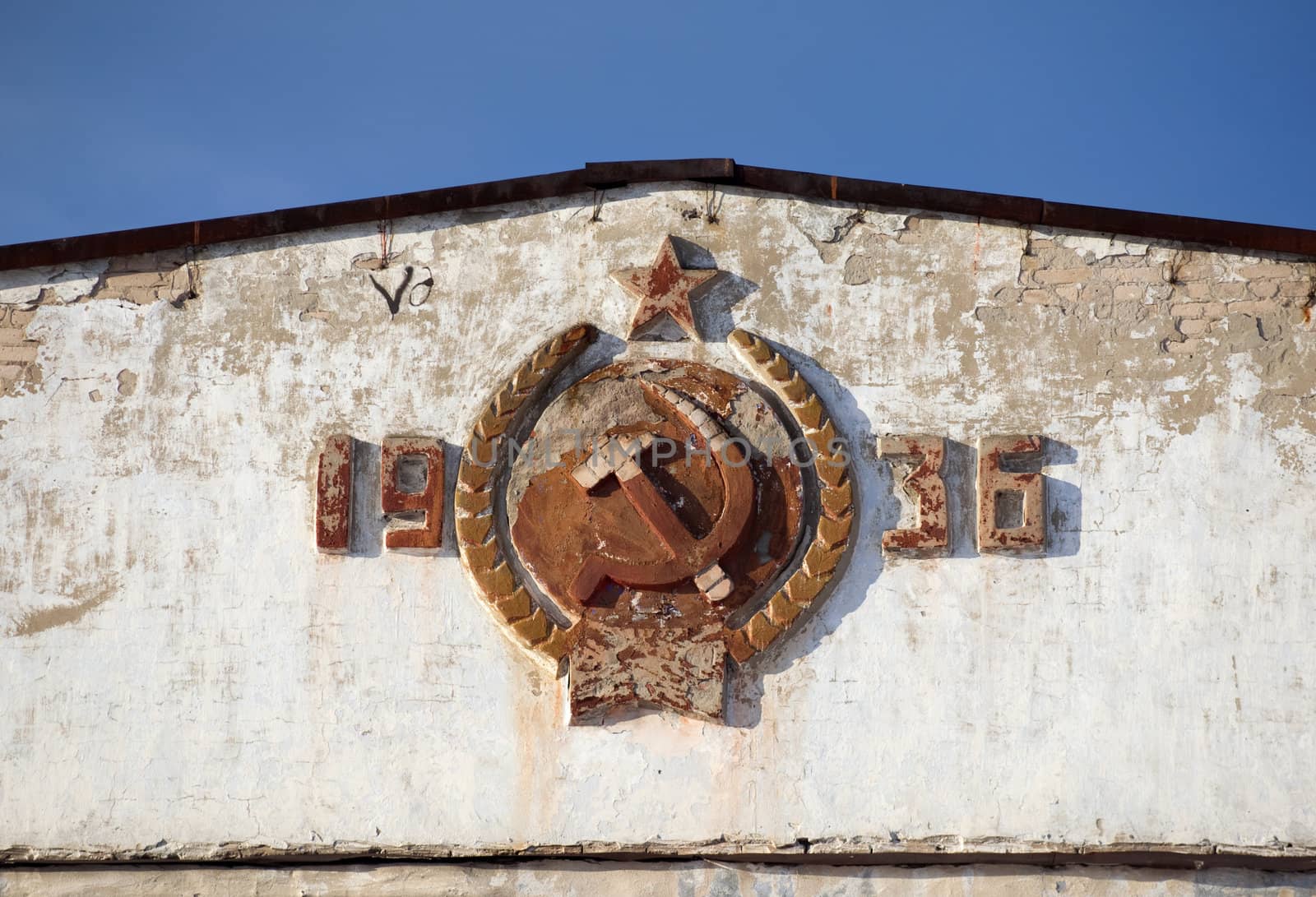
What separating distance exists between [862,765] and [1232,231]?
277cm

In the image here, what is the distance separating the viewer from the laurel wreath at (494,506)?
623cm

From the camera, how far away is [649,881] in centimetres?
617

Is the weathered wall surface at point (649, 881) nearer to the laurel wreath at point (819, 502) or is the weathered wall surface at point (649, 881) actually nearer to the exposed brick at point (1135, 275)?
the laurel wreath at point (819, 502)

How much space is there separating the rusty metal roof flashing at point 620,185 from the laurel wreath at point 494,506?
712mm

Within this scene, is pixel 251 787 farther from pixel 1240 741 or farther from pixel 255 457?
pixel 1240 741

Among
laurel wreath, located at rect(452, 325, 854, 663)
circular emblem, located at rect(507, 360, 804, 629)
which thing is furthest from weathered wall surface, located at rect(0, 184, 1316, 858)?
circular emblem, located at rect(507, 360, 804, 629)

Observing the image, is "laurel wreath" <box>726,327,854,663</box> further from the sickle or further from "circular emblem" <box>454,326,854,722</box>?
the sickle

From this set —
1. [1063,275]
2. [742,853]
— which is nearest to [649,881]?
[742,853]

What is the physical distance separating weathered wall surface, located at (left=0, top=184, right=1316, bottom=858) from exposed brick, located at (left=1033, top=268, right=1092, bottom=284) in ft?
0.04

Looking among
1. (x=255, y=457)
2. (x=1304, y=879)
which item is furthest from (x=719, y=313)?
(x=1304, y=879)

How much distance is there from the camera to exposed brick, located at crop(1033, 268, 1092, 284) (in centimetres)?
647

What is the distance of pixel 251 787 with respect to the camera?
6.34 metres

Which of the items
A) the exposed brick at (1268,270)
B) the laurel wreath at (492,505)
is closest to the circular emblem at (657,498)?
the laurel wreath at (492,505)

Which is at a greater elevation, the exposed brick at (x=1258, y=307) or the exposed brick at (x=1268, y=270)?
the exposed brick at (x=1268, y=270)
